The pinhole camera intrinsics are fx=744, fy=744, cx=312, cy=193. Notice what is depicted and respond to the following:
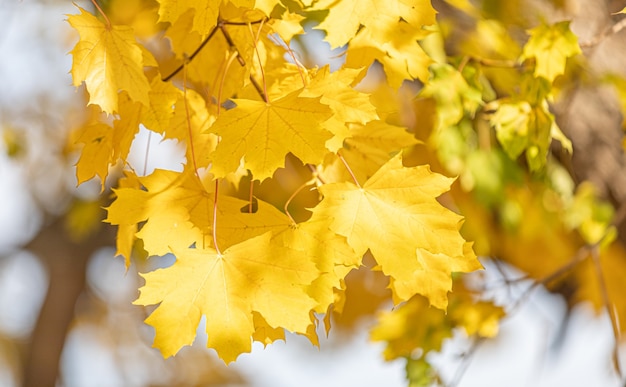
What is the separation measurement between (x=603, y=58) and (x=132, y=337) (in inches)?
191

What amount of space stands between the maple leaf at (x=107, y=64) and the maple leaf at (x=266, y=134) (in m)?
0.17

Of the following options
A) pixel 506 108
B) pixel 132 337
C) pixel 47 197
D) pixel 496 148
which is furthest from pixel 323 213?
pixel 132 337

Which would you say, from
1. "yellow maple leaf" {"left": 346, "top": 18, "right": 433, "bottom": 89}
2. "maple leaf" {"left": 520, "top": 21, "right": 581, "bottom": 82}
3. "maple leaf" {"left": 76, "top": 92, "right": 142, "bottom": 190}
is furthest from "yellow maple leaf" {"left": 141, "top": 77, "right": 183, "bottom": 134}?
"maple leaf" {"left": 520, "top": 21, "right": 581, "bottom": 82}

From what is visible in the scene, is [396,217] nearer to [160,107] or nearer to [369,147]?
[369,147]

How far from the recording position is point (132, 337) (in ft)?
19.7

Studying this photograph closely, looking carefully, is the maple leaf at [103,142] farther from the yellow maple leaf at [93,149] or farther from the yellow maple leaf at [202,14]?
the yellow maple leaf at [202,14]

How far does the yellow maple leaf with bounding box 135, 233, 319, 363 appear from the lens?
33.3 inches

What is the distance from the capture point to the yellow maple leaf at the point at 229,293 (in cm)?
85

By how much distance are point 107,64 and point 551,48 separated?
728 mm

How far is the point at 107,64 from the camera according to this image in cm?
99

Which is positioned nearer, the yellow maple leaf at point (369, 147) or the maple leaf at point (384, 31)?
the maple leaf at point (384, 31)

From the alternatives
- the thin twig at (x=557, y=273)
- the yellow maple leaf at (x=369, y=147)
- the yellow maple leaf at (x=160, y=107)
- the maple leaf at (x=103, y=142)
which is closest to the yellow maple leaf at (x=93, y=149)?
the maple leaf at (x=103, y=142)

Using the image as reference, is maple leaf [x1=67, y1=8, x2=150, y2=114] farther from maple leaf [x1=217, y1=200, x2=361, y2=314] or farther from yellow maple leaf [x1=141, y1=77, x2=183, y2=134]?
maple leaf [x1=217, y1=200, x2=361, y2=314]

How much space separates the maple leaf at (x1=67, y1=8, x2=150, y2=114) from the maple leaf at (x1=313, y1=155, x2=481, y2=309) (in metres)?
0.30
